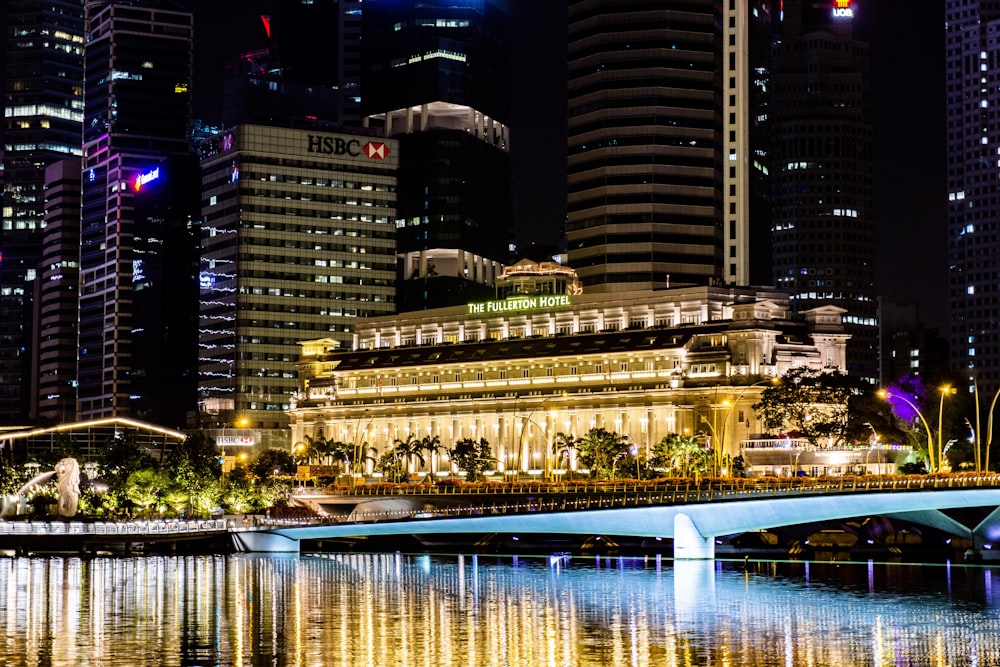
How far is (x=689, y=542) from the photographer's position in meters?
165

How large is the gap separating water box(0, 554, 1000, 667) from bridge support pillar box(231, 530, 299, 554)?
56.1 feet

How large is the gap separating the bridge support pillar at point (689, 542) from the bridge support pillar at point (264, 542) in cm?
4839

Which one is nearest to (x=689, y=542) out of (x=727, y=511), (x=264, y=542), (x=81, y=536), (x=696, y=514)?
(x=696, y=514)

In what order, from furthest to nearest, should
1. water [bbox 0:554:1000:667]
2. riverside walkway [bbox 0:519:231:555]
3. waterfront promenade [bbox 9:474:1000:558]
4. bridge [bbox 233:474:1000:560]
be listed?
riverside walkway [bbox 0:519:231:555] < waterfront promenade [bbox 9:474:1000:558] < bridge [bbox 233:474:1000:560] < water [bbox 0:554:1000:667]

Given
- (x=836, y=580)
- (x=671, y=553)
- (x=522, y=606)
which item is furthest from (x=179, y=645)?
(x=671, y=553)

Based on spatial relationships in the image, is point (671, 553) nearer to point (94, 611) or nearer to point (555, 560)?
point (555, 560)

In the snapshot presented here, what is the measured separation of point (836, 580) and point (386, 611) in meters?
47.1

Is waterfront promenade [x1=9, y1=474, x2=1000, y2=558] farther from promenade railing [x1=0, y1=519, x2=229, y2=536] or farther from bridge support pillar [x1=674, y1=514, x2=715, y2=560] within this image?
promenade railing [x1=0, y1=519, x2=229, y2=536]

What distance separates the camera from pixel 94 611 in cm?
12225

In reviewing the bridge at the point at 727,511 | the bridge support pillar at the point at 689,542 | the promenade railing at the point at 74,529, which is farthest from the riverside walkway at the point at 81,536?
the bridge support pillar at the point at 689,542

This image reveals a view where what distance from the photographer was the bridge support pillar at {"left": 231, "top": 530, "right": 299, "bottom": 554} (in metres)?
192

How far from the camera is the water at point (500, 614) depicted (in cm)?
9669

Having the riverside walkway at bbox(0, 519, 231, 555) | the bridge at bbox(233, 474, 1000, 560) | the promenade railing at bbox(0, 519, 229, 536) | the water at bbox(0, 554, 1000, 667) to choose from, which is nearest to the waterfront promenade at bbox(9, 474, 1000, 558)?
the bridge at bbox(233, 474, 1000, 560)

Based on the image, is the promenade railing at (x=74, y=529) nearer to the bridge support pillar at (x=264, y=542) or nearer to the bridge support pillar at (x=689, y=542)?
the bridge support pillar at (x=264, y=542)
